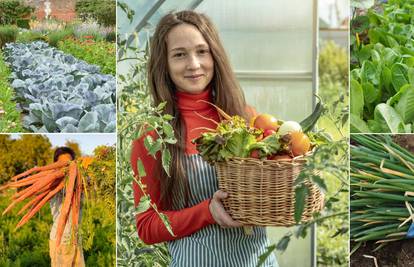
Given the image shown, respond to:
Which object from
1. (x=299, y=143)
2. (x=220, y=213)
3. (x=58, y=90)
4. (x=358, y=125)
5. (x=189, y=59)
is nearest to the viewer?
(x=299, y=143)

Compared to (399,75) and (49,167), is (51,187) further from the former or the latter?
(399,75)

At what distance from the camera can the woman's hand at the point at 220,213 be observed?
8.38 feet

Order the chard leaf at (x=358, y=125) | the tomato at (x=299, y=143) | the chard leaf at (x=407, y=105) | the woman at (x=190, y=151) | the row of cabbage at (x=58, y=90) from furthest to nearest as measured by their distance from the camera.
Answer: the row of cabbage at (x=58, y=90)
the chard leaf at (x=358, y=125)
the chard leaf at (x=407, y=105)
the woman at (x=190, y=151)
the tomato at (x=299, y=143)

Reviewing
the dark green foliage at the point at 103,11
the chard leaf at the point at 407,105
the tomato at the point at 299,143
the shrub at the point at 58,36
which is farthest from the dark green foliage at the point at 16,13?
the chard leaf at the point at 407,105

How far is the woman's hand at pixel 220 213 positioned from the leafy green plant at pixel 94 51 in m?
0.93

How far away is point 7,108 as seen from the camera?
10.7 ft

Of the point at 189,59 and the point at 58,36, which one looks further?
the point at 58,36

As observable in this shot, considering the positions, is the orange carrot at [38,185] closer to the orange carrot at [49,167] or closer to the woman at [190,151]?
the orange carrot at [49,167]

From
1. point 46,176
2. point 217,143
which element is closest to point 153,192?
point 217,143

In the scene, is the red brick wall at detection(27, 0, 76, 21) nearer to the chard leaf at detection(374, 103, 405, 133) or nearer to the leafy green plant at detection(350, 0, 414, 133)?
the leafy green plant at detection(350, 0, 414, 133)

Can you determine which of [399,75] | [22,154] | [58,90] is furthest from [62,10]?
[399,75]

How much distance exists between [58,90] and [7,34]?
0.33m

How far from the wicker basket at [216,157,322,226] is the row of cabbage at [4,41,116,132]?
0.86 m

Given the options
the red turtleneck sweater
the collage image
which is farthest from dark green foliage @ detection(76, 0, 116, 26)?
the red turtleneck sweater
